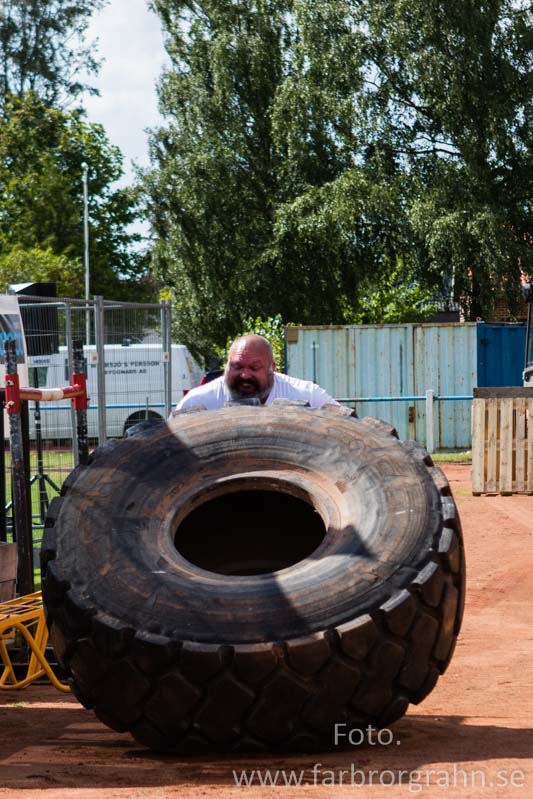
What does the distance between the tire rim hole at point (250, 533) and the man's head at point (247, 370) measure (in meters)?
0.89

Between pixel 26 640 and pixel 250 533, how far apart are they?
186 centimetres

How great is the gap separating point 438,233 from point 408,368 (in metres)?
6.71

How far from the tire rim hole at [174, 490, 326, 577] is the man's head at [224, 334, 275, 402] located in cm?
89

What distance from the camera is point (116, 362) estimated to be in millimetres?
12750

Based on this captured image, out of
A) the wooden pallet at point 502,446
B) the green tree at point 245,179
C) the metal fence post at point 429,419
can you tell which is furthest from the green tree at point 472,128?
the wooden pallet at point 502,446

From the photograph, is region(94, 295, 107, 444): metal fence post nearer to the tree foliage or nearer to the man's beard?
the man's beard

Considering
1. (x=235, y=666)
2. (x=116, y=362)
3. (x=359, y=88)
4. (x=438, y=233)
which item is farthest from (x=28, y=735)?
(x=359, y=88)

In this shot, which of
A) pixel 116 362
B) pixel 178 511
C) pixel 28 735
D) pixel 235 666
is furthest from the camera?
pixel 116 362

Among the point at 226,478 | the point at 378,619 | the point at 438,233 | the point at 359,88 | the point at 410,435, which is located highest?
the point at 359,88

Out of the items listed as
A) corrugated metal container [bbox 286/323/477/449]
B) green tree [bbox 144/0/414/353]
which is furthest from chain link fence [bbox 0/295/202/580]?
green tree [bbox 144/0/414/353]

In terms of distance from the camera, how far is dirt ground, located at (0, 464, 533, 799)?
3703 mm

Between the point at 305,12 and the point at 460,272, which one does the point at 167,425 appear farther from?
the point at 305,12

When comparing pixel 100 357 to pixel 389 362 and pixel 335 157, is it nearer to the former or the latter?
pixel 389 362

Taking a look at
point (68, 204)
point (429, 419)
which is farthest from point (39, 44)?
point (429, 419)
